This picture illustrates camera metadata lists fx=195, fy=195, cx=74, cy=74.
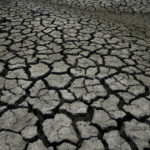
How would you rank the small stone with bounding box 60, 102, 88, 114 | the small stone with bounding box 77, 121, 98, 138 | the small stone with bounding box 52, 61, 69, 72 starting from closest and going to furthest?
1. the small stone with bounding box 77, 121, 98, 138
2. the small stone with bounding box 60, 102, 88, 114
3. the small stone with bounding box 52, 61, 69, 72

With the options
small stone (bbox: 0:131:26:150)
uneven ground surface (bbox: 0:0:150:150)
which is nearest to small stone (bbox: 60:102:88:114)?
uneven ground surface (bbox: 0:0:150:150)

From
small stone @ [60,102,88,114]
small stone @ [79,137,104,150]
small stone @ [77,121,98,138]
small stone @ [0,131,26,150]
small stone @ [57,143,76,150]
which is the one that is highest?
small stone @ [60,102,88,114]

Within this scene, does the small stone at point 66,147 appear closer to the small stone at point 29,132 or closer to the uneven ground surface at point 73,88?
the uneven ground surface at point 73,88

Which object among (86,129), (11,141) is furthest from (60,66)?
(11,141)

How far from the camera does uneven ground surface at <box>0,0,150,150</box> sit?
1.50 metres

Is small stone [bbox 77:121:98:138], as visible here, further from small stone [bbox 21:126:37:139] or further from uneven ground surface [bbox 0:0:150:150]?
small stone [bbox 21:126:37:139]

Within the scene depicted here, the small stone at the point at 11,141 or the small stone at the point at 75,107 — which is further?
the small stone at the point at 75,107

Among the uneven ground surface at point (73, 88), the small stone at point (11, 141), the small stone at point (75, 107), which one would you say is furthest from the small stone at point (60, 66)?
the small stone at point (11, 141)

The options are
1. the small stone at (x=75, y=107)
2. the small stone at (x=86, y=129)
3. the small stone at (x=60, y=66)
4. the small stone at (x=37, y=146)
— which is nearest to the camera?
the small stone at (x=37, y=146)

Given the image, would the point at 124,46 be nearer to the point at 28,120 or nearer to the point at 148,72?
the point at 148,72

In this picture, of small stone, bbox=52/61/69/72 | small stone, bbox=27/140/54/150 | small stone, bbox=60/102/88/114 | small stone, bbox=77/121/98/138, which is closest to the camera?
small stone, bbox=27/140/54/150

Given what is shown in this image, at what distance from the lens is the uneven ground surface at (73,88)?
4.91 feet

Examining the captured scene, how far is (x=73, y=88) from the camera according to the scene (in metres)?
1.99

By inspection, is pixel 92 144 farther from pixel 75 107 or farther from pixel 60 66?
pixel 60 66
